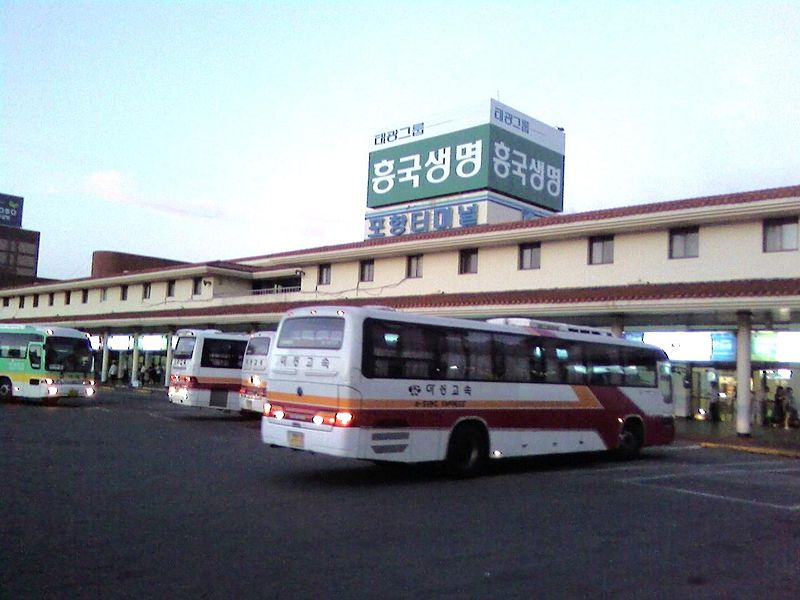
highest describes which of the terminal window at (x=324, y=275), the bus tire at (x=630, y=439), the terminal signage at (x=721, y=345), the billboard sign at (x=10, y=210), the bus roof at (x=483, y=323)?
the billboard sign at (x=10, y=210)

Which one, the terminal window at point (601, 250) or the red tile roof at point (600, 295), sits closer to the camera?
the red tile roof at point (600, 295)

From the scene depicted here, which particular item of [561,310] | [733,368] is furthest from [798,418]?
[561,310]

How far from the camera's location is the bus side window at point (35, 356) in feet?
85.9

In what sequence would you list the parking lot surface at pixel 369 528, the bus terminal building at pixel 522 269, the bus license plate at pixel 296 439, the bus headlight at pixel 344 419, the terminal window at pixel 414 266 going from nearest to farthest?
the parking lot surface at pixel 369 528
the bus headlight at pixel 344 419
the bus license plate at pixel 296 439
the bus terminal building at pixel 522 269
the terminal window at pixel 414 266

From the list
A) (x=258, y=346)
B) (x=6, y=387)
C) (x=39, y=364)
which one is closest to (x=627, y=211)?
(x=258, y=346)

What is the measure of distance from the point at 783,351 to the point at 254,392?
17.3 metres

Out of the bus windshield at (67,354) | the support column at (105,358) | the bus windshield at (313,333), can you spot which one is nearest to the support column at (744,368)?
the bus windshield at (313,333)

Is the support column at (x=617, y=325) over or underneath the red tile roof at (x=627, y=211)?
underneath

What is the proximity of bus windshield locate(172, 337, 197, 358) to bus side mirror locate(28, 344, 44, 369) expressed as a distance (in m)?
5.03

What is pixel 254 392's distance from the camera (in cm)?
2348

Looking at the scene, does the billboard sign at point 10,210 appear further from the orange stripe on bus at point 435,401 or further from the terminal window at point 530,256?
the orange stripe on bus at point 435,401

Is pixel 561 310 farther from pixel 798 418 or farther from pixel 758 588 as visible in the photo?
pixel 758 588

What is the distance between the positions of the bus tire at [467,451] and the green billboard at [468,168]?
95.8 ft

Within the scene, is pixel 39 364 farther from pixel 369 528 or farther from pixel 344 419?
pixel 369 528
